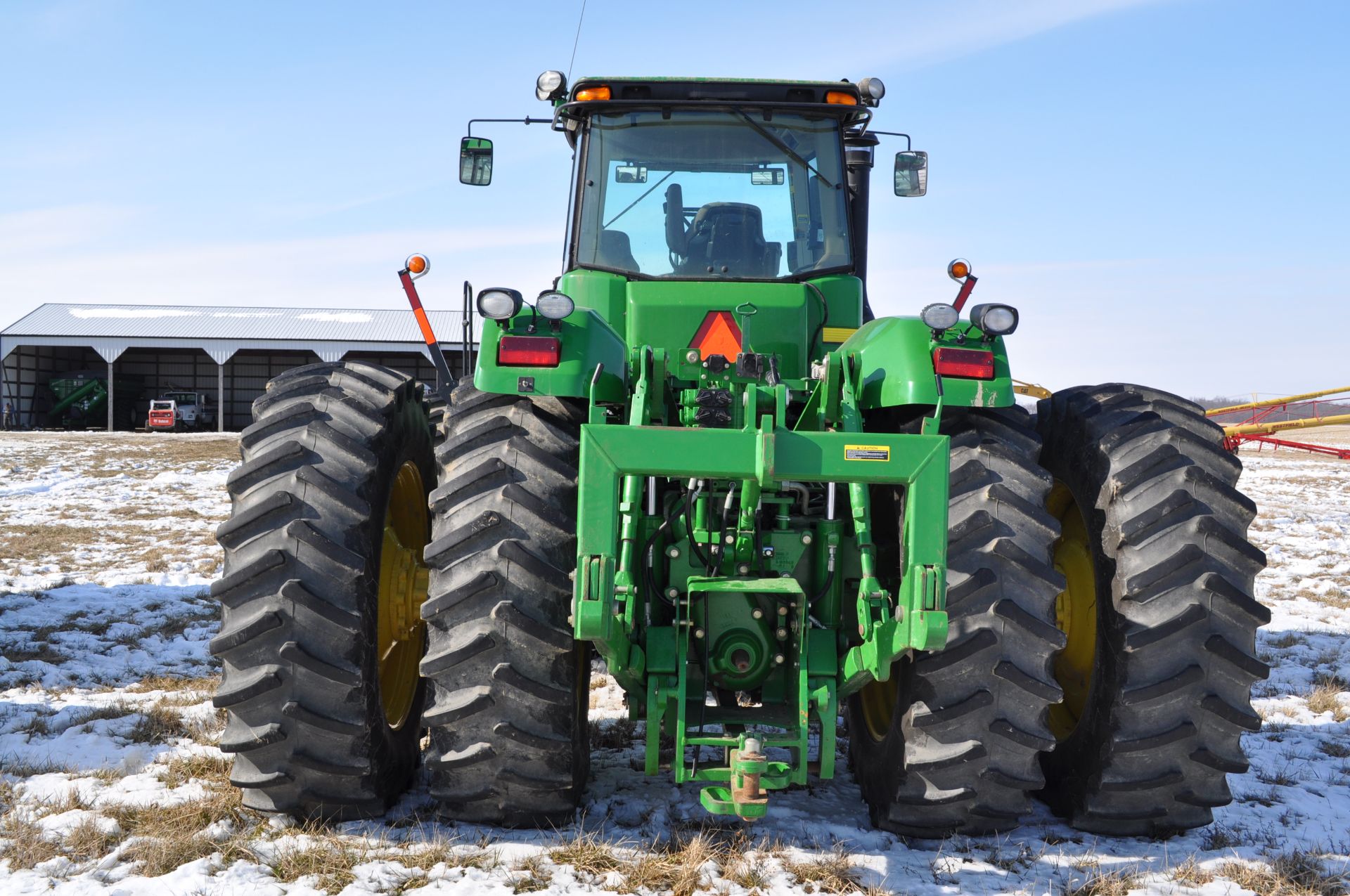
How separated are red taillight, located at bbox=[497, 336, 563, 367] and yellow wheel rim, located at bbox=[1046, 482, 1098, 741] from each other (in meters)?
2.28

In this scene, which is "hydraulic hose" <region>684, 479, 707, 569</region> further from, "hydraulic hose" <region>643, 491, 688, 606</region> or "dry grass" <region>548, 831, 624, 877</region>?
"dry grass" <region>548, 831, 624, 877</region>

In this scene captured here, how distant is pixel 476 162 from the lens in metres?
5.80

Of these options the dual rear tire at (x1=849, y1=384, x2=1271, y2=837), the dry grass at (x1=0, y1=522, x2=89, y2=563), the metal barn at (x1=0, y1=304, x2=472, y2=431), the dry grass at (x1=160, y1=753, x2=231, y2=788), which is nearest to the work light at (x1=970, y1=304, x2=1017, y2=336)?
the dual rear tire at (x1=849, y1=384, x2=1271, y2=837)

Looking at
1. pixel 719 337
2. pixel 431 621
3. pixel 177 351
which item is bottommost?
pixel 431 621

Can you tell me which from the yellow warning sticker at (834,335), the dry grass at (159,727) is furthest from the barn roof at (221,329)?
the yellow warning sticker at (834,335)

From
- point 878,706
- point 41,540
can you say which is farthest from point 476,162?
point 41,540

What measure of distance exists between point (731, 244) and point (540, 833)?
2.76m

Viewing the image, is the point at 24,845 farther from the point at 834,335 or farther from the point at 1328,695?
the point at 1328,695

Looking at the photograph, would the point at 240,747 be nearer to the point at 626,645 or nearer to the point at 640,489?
the point at 626,645

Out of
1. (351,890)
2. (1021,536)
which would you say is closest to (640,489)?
(1021,536)

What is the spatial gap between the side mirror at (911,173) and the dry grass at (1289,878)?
12.7 ft

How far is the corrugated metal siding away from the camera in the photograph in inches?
1517

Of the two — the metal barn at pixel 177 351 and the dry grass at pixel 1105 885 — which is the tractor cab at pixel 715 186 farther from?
the metal barn at pixel 177 351

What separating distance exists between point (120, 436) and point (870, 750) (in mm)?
32334
